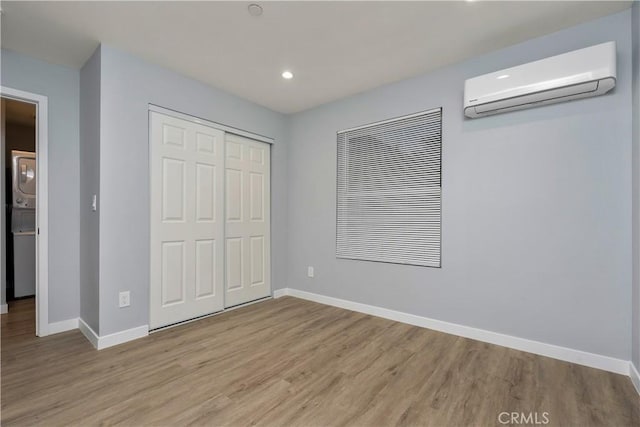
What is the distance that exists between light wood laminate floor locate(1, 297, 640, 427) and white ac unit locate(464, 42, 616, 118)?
2.00 meters

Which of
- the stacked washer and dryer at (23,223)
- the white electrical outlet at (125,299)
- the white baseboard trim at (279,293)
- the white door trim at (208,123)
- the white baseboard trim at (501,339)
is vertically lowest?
the white baseboard trim at (279,293)

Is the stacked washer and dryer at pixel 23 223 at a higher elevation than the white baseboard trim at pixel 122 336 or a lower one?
higher

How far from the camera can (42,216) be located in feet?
8.51

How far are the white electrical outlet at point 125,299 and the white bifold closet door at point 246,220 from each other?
102 cm

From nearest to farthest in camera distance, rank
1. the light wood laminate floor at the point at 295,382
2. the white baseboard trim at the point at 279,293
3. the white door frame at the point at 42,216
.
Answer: the light wood laminate floor at the point at 295,382 < the white door frame at the point at 42,216 < the white baseboard trim at the point at 279,293

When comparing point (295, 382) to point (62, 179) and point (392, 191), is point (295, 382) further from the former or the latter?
point (62, 179)

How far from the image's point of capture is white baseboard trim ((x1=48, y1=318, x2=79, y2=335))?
264 centimetres

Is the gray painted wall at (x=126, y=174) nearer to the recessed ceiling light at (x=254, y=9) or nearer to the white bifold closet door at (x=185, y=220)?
the white bifold closet door at (x=185, y=220)

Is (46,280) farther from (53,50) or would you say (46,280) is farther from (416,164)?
(416,164)

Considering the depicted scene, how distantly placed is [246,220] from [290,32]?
7.05ft

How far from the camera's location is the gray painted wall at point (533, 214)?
2023mm

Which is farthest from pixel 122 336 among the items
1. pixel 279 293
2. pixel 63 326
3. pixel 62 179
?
pixel 279 293

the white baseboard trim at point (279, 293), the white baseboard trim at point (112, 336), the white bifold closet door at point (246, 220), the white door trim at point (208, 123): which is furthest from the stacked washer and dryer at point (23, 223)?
the white baseboard trim at point (279, 293)

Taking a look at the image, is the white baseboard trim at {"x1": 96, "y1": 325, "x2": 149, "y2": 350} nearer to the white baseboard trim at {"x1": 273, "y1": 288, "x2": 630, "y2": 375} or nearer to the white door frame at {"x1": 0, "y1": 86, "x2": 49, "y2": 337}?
the white door frame at {"x1": 0, "y1": 86, "x2": 49, "y2": 337}
